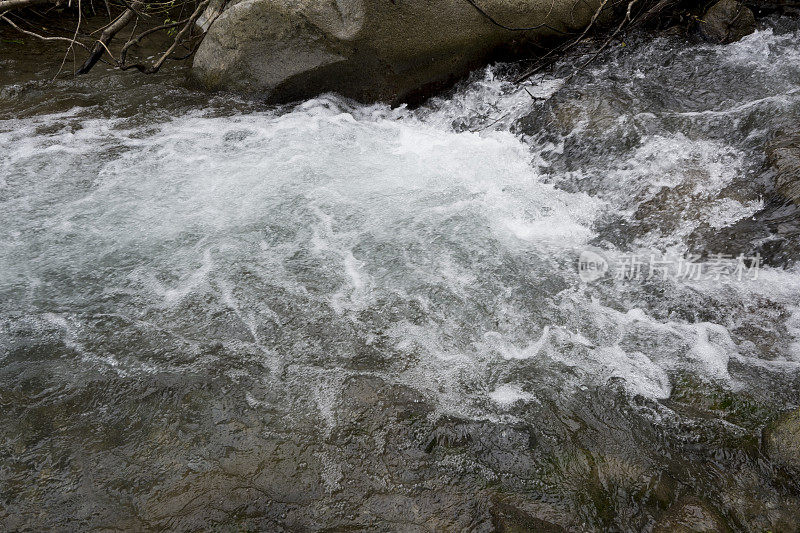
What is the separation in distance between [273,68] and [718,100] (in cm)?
411

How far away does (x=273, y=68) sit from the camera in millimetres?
5578

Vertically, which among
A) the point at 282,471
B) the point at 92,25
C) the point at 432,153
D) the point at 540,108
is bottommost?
the point at 282,471

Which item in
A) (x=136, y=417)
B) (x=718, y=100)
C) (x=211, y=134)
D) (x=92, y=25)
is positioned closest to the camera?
(x=136, y=417)

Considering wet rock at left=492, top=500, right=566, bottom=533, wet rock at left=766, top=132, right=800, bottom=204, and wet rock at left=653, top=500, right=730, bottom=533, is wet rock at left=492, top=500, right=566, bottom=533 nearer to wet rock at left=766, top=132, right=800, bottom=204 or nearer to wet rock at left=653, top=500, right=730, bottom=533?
wet rock at left=653, top=500, right=730, bottom=533

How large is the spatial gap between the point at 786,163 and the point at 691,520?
9.14ft

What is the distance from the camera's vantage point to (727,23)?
216 inches

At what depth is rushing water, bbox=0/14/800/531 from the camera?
2543 mm

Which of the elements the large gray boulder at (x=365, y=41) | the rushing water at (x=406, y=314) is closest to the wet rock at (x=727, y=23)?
the rushing water at (x=406, y=314)

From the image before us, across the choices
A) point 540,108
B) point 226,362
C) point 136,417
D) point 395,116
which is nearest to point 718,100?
point 540,108

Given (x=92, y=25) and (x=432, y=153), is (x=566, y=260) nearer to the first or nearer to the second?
(x=432, y=153)

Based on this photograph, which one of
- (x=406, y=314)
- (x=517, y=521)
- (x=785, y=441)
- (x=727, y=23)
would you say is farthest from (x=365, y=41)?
(x=785, y=441)

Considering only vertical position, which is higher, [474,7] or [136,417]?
[474,7]

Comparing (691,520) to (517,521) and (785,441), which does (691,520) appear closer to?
(785,441)

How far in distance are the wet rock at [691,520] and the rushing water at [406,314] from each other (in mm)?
16
